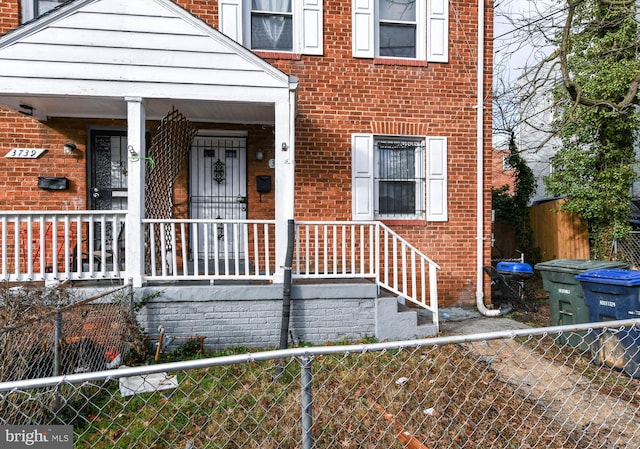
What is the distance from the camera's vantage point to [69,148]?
6.19 meters

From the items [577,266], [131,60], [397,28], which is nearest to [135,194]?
[131,60]

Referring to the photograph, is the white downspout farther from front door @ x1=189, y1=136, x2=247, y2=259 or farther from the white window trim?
front door @ x1=189, y1=136, x2=247, y2=259

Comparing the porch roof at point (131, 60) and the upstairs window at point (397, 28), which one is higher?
the upstairs window at point (397, 28)

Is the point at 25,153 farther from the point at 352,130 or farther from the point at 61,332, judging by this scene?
the point at 352,130

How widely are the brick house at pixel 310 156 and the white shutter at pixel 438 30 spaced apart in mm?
19

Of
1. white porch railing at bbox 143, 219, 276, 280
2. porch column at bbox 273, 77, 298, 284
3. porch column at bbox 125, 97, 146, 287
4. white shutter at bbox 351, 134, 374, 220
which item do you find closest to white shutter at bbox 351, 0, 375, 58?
white shutter at bbox 351, 134, 374, 220

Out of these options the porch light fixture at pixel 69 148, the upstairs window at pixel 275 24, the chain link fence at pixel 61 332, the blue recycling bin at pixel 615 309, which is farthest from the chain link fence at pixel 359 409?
the upstairs window at pixel 275 24

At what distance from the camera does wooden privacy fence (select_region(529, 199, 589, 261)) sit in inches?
368

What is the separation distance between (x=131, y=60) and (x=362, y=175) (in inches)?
149

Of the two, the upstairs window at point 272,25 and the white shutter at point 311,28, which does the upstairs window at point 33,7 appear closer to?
the upstairs window at point 272,25

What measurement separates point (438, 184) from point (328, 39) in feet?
10.3

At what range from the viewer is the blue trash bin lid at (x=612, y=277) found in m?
4.26

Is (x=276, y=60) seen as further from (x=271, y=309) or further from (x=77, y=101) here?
(x=271, y=309)
